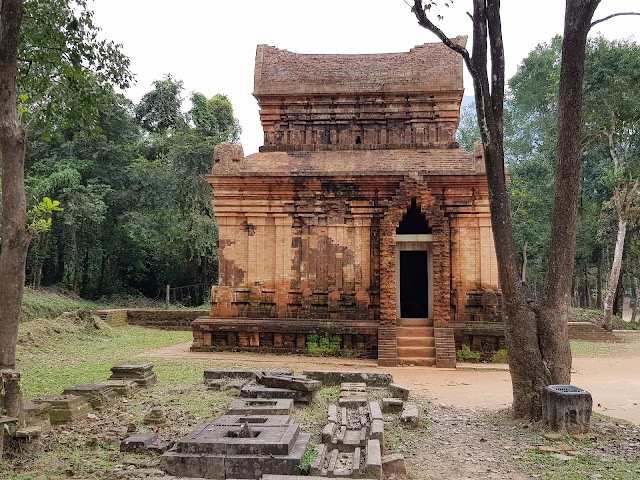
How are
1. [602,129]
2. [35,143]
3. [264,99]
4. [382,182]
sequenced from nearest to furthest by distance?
[382,182] → [264,99] → [602,129] → [35,143]

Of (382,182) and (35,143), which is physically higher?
(35,143)

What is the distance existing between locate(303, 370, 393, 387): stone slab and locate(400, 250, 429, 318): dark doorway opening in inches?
260

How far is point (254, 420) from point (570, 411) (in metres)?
3.52

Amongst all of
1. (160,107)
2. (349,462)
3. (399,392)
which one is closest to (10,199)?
(349,462)

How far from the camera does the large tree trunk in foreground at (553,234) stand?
6766mm

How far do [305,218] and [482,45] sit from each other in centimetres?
698

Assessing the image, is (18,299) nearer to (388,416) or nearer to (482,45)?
(388,416)

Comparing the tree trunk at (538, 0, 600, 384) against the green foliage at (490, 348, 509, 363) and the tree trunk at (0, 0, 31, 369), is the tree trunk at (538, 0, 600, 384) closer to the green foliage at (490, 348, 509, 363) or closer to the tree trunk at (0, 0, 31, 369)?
the green foliage at (490, 348, 509, 363)

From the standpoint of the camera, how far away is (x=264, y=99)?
1550cm

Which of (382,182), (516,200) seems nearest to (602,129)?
(516,200)

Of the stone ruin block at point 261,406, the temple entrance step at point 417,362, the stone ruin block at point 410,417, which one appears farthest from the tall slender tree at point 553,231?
the temple entrance step at point 417,362

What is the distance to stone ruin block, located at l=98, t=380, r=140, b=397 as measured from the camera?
7.82 meters

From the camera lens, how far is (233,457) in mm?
4785

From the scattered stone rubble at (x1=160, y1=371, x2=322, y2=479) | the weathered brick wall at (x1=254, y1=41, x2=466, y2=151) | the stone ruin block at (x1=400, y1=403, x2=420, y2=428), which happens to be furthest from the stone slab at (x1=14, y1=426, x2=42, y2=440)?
the weathered brick wall at (x1=254, y1=41, x2=466, y2=151)
